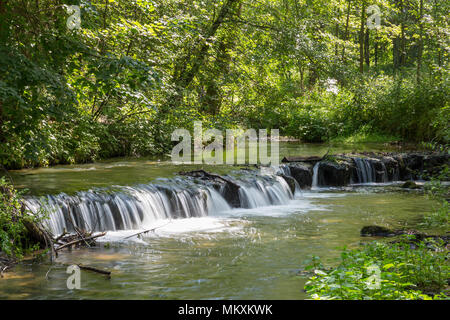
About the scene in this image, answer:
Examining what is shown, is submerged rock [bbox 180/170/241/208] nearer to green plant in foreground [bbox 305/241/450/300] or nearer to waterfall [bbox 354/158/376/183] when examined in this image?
green plant in foreground [bbox 305/241/450/300]

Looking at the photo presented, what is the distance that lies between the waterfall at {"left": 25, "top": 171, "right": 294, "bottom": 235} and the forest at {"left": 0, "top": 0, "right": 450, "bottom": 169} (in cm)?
147

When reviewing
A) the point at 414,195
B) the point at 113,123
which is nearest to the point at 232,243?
the point at 414,195

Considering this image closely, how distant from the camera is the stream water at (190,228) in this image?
6551mm

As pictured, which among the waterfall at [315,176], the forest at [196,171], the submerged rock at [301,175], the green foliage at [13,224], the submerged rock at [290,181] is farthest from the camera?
the waterfall at [315,176]

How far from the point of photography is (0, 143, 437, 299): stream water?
6.55 metres

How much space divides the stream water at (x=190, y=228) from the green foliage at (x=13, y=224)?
1.11 ft

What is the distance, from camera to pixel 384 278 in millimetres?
5430

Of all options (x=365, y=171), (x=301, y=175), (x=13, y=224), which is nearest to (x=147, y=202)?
(x=13, y=224)

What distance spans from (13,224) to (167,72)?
10761mm

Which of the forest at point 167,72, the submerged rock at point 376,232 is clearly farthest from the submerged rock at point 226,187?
the submerged rock at point 376,232

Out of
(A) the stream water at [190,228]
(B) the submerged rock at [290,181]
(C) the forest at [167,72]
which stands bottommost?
(A) the stream water at [190,228]

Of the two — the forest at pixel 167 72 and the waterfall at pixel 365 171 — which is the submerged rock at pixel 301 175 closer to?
the waterfall at pixel 365 171

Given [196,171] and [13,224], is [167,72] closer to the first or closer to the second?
[196,171]
